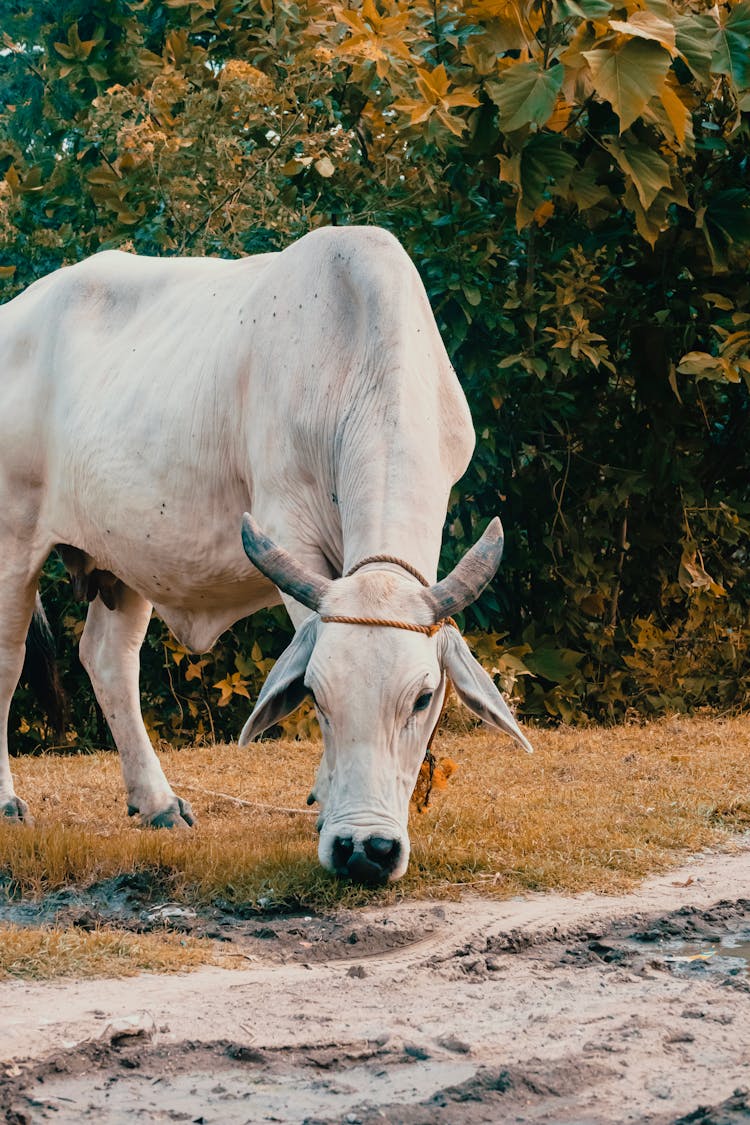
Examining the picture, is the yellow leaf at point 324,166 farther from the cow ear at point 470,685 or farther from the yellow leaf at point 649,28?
the cow ear at point 470,685

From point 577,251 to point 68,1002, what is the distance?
5292mm

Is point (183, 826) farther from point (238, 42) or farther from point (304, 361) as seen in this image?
point (238, 42)

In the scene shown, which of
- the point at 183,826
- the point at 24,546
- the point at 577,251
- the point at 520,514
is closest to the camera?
the point at 183,826

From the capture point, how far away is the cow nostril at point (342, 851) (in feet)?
12.7

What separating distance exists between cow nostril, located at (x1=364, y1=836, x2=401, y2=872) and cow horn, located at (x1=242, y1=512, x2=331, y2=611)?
2.13ft

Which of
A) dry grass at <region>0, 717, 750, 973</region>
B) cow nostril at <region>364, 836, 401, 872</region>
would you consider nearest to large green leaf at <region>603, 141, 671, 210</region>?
dry grass at <region>0, 717, 750, 973</region>

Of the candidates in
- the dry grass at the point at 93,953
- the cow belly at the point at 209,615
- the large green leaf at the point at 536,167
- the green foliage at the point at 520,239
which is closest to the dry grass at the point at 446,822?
the dry grass at the point at 93,953

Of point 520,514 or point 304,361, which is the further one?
point 520,514

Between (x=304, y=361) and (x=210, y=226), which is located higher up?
(x=304, y=361)

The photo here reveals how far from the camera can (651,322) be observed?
26.2 feet

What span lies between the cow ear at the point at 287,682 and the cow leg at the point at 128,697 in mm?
1452

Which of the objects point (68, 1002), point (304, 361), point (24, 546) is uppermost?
point (304, 361)

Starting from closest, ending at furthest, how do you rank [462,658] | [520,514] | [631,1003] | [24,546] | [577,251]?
1. [631,1003]
2. [462,658]
3. [24,546]
4. [577,251]
5. [520,514]

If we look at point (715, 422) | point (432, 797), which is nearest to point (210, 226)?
point (715, 422)
